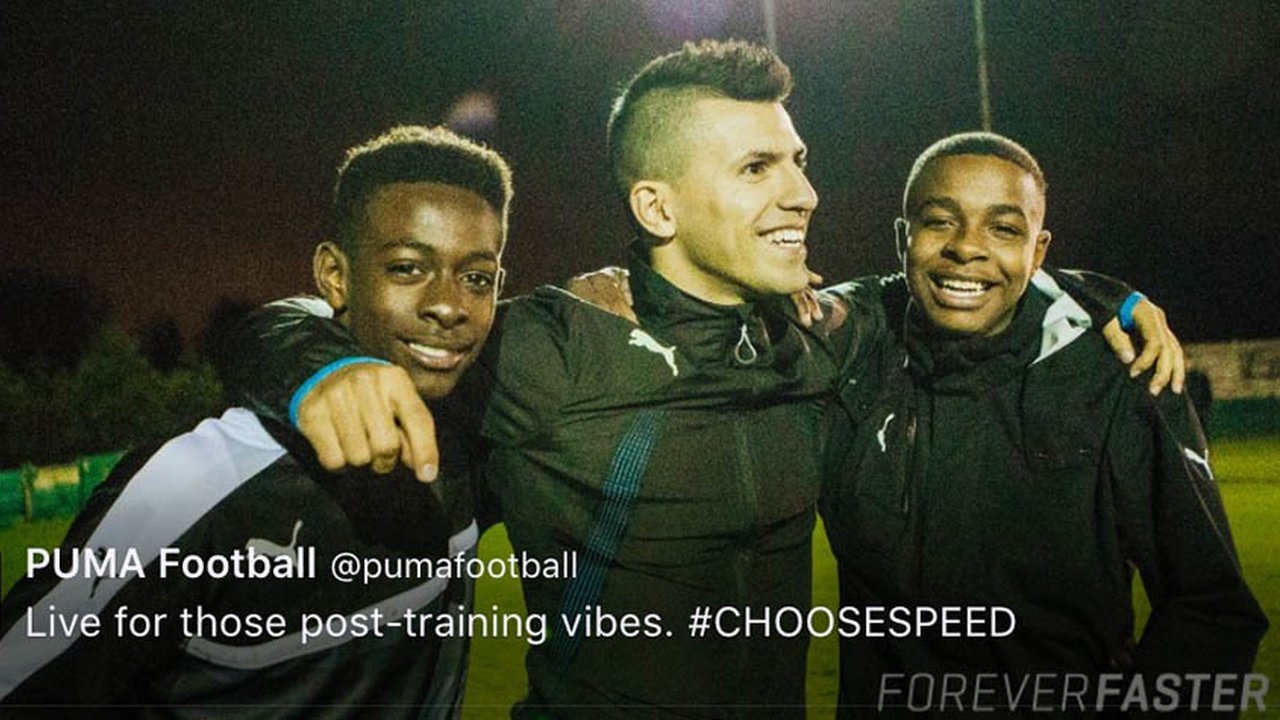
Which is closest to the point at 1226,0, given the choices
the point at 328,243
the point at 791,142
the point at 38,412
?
the point at 791,142

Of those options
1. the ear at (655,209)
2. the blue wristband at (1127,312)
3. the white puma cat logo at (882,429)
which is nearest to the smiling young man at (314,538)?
the ear at (655,209)

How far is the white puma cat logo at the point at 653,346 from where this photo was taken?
2.32m

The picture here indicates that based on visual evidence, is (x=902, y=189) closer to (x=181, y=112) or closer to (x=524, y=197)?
(x=524, y=197)

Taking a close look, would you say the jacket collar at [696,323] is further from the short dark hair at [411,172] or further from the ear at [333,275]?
the ear at [333,275]

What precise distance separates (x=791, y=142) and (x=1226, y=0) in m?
1.44

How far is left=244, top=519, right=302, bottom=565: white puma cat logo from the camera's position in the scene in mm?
2037

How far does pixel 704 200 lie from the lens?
232 centimetres

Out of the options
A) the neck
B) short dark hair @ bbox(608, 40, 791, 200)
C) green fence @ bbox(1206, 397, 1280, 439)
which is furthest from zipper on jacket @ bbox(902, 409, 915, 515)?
green fence @ bbox(1206, 397, 1280, 439)

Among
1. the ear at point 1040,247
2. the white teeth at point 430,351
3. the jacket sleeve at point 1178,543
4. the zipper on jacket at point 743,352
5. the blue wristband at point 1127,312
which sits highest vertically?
the ear at point 1040,247

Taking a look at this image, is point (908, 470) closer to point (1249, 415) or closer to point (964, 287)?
point (964, 287)

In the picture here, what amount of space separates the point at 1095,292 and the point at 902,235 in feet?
1.48

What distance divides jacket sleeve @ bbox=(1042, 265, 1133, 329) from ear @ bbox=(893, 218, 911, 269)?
1.09ft

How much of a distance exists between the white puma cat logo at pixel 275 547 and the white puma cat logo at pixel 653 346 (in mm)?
797

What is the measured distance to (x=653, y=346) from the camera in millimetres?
2328
